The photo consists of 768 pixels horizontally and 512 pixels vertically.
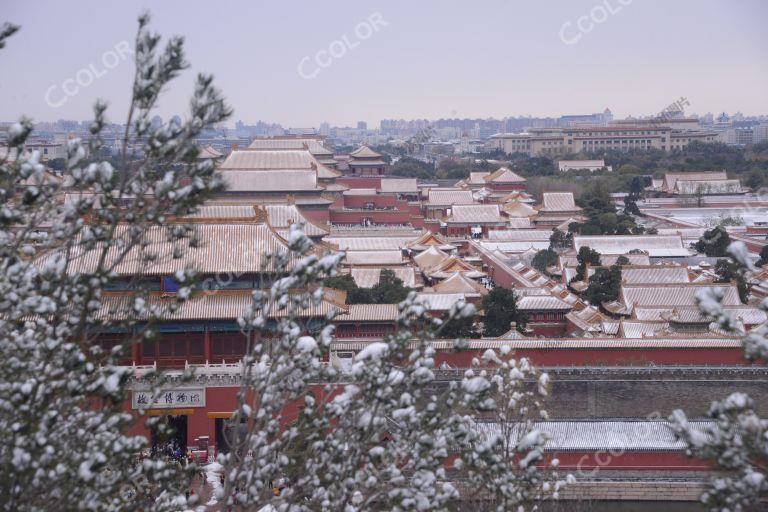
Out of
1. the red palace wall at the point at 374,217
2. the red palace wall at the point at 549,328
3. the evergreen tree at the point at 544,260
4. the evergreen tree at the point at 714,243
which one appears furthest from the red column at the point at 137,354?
the red palace wall at the point at 374,217

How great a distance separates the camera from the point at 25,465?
14.3 ft

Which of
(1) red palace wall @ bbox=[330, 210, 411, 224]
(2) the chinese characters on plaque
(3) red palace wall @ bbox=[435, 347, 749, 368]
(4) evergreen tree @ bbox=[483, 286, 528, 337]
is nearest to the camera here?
(2) the chinese characters on plaque

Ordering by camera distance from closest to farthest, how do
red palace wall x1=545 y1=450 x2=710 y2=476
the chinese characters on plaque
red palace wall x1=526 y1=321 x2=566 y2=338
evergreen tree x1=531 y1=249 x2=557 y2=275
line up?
red palace wall x1=545 y1=450 x2=710 y2=476 < the chinese characters on plaque < red palace wall x1=526 y1=321 x2=566 y2=338 < evergreen tree x1=531 y1=249 x2=557 y2=275

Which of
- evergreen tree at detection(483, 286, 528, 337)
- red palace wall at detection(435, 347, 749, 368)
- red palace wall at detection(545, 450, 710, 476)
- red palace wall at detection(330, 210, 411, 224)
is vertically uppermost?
red palace wall at detection(330, 210, 411, 224)

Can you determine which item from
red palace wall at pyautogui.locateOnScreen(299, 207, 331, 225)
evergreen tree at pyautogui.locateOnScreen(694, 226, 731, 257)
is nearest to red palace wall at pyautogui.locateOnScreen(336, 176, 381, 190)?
red palace wall at pyautogui.locateOnScreen(299, 207, 331, 225)

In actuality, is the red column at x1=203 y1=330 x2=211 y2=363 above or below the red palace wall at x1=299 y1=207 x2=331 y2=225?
below

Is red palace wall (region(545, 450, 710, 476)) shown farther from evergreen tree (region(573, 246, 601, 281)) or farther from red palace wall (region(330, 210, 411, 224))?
red palace wall (region(330, 210, 411, 224))

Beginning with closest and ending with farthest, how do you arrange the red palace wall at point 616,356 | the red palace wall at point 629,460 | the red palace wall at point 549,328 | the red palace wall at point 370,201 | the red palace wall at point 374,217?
the red palace wall at point 629,460 < the red palace wall at point 616,356 < the red palace wall at point 549,328 < the red palace wall at point 374,217 < the red palace wall at point 370,201

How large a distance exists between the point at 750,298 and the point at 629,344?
6111 millimetres

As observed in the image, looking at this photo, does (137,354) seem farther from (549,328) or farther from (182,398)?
(549,328)

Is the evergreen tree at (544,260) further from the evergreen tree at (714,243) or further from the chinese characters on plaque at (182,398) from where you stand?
the chinese characters on plaque at (182,398)

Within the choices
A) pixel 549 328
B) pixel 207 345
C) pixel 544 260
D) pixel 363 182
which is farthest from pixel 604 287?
pixel 363 182

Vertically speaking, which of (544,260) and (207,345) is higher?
(207,345)

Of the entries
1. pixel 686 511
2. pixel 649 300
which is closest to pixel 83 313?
pixel 686 511
